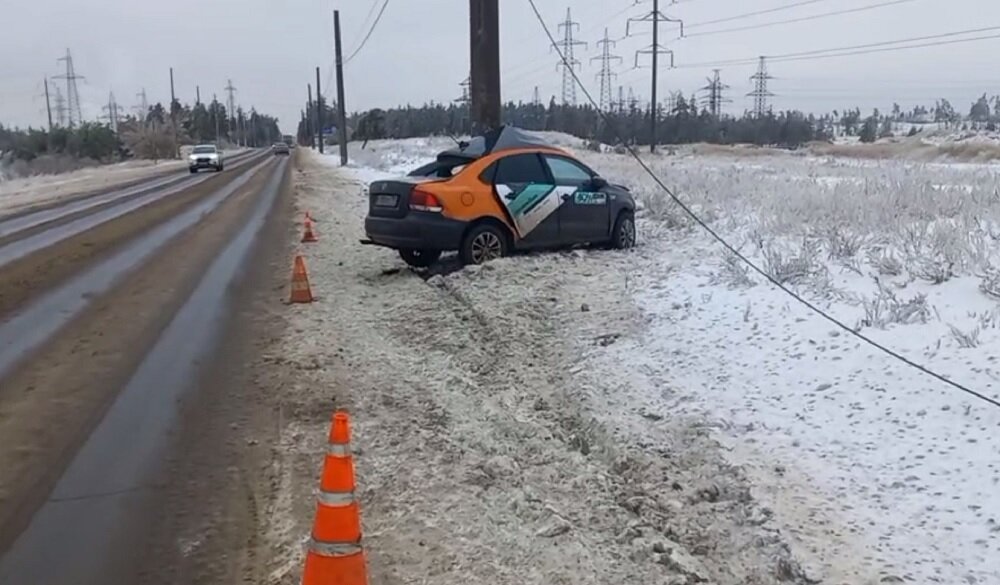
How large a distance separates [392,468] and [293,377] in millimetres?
2230

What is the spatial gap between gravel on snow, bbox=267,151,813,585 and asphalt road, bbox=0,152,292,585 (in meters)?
0.42

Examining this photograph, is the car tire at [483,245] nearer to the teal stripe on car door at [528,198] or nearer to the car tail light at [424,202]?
the teal stripe on car door at [528,198]

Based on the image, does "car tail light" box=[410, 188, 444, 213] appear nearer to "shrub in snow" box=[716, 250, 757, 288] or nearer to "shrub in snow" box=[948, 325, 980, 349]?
"shrub in snow" box=[716, 250, 757, 288]

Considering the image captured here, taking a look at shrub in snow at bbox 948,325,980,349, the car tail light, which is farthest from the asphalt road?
shrub in snow at bbox 948,325,980,349

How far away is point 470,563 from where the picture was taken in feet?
13.4

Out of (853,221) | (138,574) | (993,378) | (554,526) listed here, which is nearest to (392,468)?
(554,526)

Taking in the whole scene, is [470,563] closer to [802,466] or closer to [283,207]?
[802,466]

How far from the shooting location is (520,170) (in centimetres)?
1189

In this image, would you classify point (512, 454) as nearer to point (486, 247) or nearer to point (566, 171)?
point (486, 247)

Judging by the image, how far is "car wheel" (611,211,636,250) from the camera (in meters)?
12.7

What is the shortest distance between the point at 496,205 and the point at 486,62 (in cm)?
438

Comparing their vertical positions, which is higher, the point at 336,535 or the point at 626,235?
the point at 626,235

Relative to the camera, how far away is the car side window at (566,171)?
40.2ft

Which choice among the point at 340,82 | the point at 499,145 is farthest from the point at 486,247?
the point at 340,82
